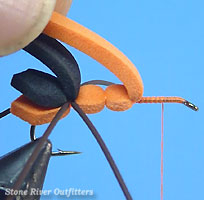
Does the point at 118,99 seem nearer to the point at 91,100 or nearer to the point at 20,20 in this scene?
the point at 91,100

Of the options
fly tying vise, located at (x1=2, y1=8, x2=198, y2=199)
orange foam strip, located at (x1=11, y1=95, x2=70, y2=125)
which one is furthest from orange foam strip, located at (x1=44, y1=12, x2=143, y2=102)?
orange foam strip, located at (x1=11, y1=95, x2=70, y2=125)

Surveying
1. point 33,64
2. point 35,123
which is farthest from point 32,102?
point 33,64

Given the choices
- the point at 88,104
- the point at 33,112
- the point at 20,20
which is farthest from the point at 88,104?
the point at 20,20

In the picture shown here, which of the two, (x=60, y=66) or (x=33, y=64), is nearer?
(x=60, y=66)

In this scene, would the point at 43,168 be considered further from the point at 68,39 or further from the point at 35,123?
the point at 68,39

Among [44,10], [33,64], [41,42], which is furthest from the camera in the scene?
[33,64]

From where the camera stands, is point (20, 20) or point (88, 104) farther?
point (88, 104)

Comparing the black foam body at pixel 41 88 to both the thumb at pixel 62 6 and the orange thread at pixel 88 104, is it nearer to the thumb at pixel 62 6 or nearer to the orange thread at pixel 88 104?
the orange thread at pixel 88 104

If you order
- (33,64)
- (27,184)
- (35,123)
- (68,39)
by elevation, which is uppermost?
(33,64)
